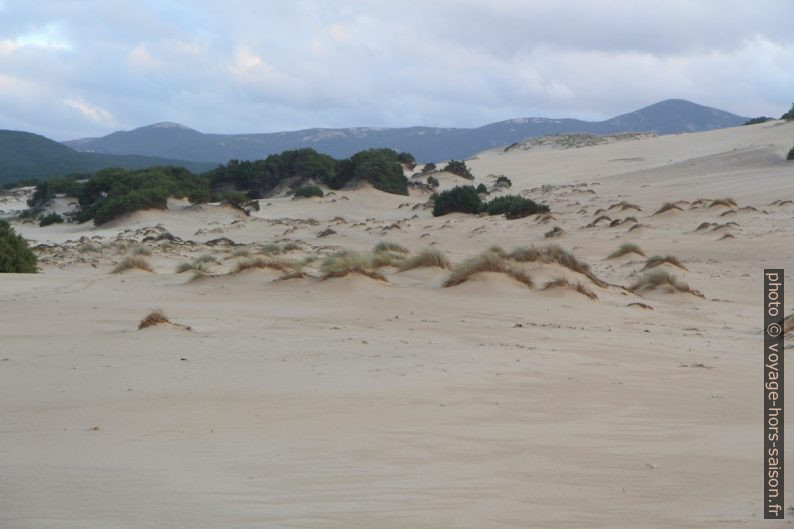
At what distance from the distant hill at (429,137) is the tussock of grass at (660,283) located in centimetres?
13083

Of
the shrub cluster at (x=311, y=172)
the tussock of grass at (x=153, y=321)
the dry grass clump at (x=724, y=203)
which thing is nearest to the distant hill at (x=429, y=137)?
the shrub cluster at (x=311, y=172)

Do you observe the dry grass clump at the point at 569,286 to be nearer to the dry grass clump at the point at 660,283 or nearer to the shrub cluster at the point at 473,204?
the dry grass clump at the point at 660,283

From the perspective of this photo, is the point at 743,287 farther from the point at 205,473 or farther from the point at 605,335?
the point at 205,473

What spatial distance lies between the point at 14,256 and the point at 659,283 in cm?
1128

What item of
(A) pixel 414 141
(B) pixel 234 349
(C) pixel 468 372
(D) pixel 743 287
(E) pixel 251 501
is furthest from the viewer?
(A) pixel 414 141

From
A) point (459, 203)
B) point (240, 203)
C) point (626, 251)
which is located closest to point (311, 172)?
point (240, 203)

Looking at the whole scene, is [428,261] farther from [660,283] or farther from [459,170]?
[459,170]

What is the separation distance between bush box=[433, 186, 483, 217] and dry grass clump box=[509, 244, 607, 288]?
785 inches

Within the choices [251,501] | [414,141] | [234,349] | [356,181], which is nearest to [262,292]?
[234,349]

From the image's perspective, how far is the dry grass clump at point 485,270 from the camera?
12.5 m

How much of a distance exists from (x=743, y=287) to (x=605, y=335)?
21.1ft

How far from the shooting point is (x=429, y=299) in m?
11.6

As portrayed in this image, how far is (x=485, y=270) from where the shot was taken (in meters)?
12.6

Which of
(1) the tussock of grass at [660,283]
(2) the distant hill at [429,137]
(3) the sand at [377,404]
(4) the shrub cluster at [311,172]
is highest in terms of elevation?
(2) the distant hill at [429,137]
